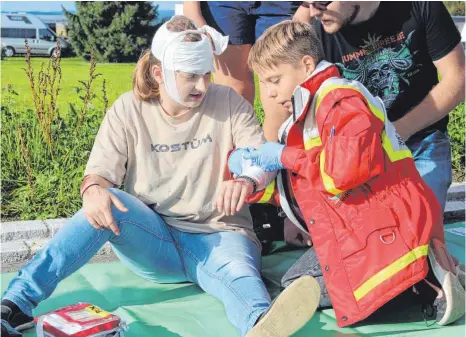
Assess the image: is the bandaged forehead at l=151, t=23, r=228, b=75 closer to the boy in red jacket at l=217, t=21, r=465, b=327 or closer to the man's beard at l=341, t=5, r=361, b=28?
the boy in red jacket at l=217, t=21, r=465, b=327

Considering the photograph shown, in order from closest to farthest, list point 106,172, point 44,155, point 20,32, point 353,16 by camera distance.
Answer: point 106,172, point 353,16, point 44,155, point 20,32

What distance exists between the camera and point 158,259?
3.64 m

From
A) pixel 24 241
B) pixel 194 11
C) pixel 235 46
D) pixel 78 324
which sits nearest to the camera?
pixel 78 324

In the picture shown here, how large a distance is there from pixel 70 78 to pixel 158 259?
19.6ft

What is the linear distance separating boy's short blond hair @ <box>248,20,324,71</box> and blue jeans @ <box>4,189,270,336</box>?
83 cm

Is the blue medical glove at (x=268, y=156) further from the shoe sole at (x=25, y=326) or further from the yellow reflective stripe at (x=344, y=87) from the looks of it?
the shoe sole at (x=25, y=326)

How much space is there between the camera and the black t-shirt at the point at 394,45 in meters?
4.12

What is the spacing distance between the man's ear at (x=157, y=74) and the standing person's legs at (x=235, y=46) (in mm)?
1458

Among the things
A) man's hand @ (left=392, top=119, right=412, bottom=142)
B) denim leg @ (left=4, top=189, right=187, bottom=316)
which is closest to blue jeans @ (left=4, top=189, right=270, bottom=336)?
denim leg @ (left=4, top=189, right=187, bottom=316)

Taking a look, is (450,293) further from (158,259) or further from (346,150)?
(158,259)

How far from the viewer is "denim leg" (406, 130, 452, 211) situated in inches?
165

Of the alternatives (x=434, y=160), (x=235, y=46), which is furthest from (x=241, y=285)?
(x=235, y=46)

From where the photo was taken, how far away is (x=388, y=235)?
3262 mm

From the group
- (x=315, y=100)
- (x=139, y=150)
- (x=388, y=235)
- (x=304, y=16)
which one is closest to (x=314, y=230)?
(x=388, y=235)
